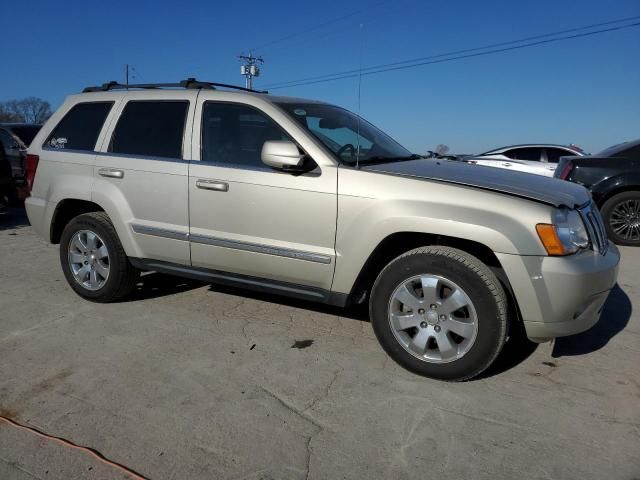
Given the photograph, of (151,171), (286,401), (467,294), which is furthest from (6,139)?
(467,294)

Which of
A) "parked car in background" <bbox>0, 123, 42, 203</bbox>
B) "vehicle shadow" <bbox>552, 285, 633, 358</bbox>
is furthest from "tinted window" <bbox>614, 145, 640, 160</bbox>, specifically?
"parked car in background" <bbox>0, 123, 42, 203</bbox>

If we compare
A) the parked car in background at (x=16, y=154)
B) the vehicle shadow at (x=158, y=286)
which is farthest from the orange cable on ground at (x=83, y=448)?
the parked car in background at (x=16, y=154)

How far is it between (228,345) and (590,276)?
7.85ft

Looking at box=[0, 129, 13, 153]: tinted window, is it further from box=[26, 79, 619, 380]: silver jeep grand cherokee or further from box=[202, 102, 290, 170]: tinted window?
box=[202, 102, 290, 170]: tinted window

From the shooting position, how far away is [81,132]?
4625 millimetres

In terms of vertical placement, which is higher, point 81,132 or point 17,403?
point 81,132

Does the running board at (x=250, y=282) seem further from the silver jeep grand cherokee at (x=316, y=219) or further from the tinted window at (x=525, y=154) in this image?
the tinted window at (x=525, y=154)

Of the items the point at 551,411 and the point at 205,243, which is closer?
the point at 551,411

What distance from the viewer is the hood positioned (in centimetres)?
312

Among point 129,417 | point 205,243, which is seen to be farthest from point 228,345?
point 129,417

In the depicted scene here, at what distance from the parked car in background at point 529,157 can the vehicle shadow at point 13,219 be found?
958cm

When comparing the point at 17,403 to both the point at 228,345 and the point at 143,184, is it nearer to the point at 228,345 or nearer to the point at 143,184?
the point at 228,345

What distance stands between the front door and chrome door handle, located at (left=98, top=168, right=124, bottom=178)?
0.73 m

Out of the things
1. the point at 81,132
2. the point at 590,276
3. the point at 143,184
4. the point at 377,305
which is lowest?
the point at 377,305
